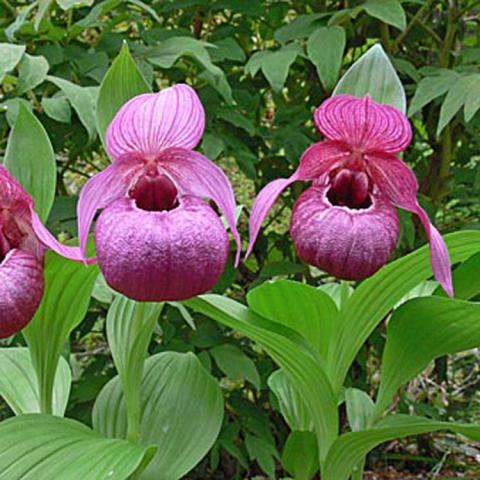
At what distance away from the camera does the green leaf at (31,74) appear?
0.79 metres

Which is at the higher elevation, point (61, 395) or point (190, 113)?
point (190, 113)

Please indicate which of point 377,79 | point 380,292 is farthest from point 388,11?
point 380,292

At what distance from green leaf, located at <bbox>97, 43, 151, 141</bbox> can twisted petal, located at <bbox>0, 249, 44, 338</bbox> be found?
13 cm

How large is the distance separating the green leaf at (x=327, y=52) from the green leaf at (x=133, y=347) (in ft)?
1.16

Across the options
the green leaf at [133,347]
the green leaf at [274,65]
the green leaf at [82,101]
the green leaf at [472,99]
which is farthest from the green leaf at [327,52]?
the green leaf at [133,347]

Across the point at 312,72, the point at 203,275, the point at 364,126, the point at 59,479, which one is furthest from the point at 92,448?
the point at 312,72

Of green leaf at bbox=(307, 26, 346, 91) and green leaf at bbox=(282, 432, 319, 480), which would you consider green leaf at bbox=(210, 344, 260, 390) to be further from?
green leaf at bbox=(307, 26, 346, 91)

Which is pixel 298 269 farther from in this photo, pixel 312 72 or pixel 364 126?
pixel 364 126

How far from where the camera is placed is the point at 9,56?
2.45 feet

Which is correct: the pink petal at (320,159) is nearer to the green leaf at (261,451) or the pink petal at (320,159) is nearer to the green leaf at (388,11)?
the green leaf at (388,11)

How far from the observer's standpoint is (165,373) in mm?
758

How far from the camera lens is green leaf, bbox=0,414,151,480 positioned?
0.55 metres

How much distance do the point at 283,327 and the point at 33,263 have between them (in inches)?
8.1

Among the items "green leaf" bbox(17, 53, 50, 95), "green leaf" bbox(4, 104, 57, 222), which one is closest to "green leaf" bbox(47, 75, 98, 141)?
"green leaf" bbox(17, 53, 50, 95)
